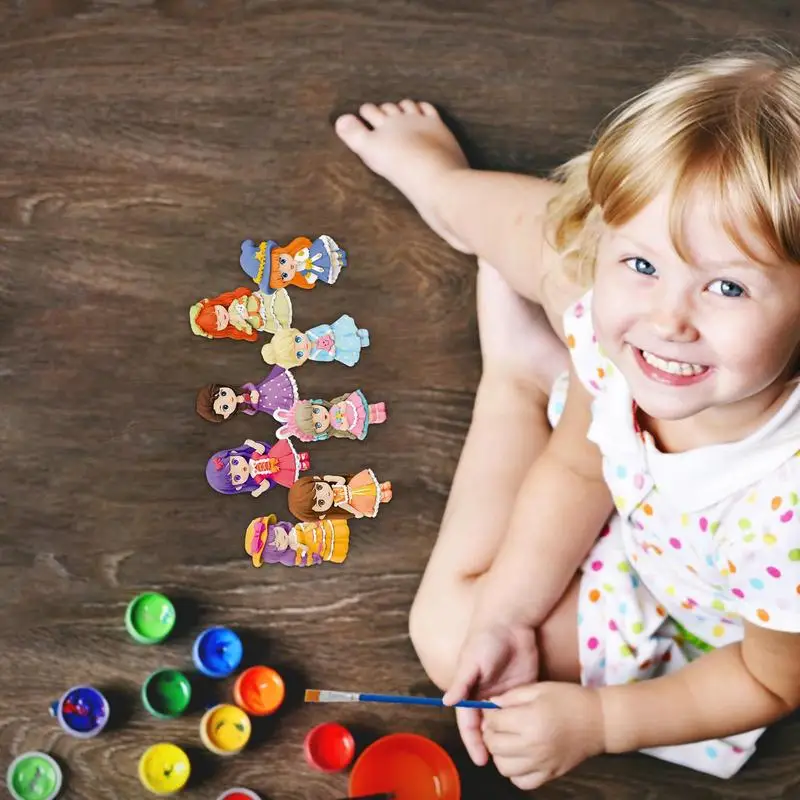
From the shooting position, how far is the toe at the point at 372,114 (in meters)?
1.20

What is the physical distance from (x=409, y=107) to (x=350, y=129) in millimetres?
80

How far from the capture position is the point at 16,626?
1.05m

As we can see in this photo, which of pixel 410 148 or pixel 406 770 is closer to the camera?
pixel 406 770

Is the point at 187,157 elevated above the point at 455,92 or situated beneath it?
situated beneath

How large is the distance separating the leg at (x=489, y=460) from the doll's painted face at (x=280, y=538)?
0.51 feet

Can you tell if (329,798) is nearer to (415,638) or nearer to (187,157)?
(415,638)

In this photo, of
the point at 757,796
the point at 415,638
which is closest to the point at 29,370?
the point at 415,638

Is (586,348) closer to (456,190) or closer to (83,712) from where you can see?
(456,190)

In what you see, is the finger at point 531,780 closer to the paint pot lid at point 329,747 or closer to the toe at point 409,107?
the paint pot lid at point 329,747

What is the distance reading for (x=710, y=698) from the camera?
0.87 m

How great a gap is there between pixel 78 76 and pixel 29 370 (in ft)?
1.21

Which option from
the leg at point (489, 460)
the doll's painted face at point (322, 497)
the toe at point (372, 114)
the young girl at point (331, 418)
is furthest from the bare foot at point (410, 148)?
the doll's painted face at point (322, 497)

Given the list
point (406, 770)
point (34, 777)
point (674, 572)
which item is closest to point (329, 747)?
point (406, 770)

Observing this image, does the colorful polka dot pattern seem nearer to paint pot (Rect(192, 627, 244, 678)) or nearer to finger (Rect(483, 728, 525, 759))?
finger (Rect(483, 728, 525, 759))
